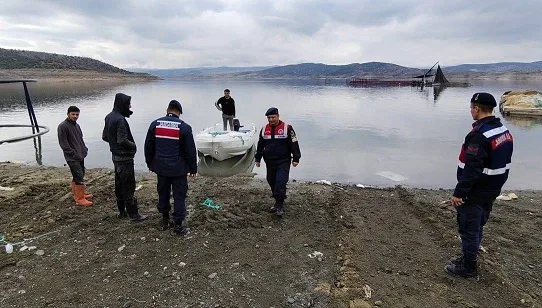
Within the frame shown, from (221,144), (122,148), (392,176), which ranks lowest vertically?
(392,176)

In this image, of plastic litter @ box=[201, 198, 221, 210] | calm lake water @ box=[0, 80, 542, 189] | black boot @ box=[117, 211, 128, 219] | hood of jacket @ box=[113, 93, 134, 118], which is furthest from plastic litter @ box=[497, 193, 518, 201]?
hood of jacket @ box=[113, 93, 134, 118]

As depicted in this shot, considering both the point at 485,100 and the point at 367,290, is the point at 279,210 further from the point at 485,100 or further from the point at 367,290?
the point at 485,100

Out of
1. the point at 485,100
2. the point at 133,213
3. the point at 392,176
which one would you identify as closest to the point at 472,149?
the point at 485,100

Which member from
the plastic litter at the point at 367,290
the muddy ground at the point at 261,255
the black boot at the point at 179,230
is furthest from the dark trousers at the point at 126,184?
the plastic litter at the point at 367,290

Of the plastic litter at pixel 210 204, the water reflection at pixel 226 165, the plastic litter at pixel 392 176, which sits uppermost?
the plastic litter at pixel 210 204

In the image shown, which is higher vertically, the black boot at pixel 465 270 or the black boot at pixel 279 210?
the black boot at pixel 279 210

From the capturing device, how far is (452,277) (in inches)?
172

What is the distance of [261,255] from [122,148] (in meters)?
2.53

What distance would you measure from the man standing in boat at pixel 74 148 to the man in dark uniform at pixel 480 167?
5.74 metres

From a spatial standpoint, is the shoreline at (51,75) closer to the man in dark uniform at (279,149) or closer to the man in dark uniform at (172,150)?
the man in dark uniform at (172,150)

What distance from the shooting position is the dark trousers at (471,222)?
4.14m

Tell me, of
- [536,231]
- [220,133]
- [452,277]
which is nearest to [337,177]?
[220,133]

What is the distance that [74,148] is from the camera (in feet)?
20.5

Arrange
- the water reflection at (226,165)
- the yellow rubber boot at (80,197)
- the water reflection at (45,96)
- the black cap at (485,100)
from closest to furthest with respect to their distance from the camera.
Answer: the black cap at (485,100), the yellow rubber boot at (80,197), the water reflection at (226,165), the water reflection at (45,96)
